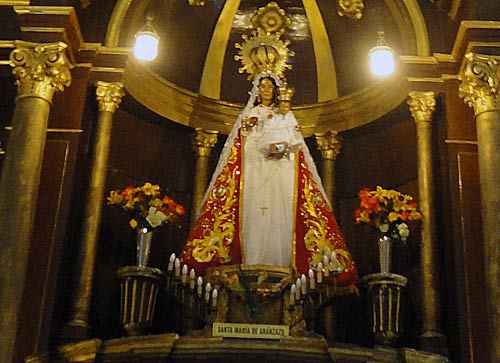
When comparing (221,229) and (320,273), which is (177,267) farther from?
(320,273)

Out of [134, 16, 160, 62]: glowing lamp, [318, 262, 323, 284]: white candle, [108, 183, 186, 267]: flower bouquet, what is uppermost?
[134, 16, 160, 62]: glowing lamp

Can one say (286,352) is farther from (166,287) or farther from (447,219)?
(447,219)

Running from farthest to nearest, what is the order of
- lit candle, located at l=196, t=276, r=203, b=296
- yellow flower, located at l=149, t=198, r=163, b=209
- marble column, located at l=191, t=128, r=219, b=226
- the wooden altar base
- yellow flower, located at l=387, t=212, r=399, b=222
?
marble column, located at l=191, t=128, r=219, b=226
yellow flower, located at l=149, t=198, r=163, b=209
yellow flower, located at l=387, t=212, r=399, b=222
lit candle, located at l=196, t=276, r=203, b=296
the wooden altar base

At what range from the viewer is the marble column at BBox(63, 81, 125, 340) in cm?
734

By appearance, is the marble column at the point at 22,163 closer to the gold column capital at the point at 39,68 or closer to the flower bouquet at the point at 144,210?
the gold column capital at the point at 39,68

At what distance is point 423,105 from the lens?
823 centimetres

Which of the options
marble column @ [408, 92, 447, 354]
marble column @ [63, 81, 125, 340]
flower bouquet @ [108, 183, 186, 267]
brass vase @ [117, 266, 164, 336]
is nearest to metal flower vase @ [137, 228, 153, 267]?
flower bouquet @ [108, 183, 186, 267]

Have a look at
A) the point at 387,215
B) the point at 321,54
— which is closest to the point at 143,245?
the point at 387,215

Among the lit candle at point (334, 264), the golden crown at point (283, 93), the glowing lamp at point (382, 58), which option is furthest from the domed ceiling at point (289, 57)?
the lit candle at point (334, 264)

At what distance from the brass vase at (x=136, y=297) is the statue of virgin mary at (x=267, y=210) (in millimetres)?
362

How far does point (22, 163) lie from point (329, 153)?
3397 mm

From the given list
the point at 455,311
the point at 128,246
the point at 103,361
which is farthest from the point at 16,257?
the point at 455,311

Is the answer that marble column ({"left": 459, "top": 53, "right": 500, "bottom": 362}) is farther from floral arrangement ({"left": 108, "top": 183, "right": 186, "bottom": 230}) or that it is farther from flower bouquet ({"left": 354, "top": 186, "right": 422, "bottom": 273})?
floral arrangement ({"left": 108, "top": 183, "right": 186, "bottom": 230})

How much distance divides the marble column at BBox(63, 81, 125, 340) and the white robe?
50.5 inches
